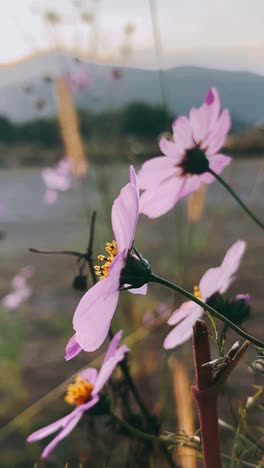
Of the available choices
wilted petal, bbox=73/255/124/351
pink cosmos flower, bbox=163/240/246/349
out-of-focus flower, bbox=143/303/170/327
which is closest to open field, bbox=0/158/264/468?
out-of-focus flower, bbox=143/303/170/327

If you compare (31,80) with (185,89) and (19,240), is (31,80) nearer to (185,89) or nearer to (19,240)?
(185,89)

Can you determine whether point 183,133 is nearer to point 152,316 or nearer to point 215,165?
point 215,165

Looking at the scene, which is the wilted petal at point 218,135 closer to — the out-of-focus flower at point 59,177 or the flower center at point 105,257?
the flower center at point 105,257

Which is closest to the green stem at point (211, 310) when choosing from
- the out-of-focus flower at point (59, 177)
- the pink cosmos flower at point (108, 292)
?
the pink cosmos flower at point (108, 292)

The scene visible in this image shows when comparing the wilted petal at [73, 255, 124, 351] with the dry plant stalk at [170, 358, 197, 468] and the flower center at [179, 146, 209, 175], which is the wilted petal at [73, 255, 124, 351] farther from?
the dry plant stalk at [170, 358, 197, 468]

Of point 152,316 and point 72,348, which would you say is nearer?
point 72,348

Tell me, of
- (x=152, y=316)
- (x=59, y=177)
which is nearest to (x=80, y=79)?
(x=59, y=177)
